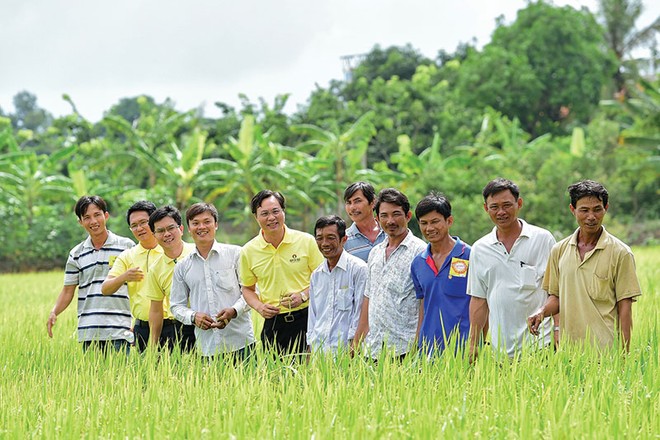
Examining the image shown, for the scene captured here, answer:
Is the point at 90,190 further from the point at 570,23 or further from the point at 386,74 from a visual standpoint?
the point at 570,23

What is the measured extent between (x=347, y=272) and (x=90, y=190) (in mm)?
16313

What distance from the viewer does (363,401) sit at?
9.97 ft

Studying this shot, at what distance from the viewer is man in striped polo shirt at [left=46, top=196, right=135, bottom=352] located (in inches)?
192

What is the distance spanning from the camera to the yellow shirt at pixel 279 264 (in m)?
4.39

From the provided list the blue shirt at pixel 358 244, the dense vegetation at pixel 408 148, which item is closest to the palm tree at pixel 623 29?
the dense vegetation at pixel 408 148

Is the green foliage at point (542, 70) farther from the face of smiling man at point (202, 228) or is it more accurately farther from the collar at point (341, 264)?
the collar at point (341, 264)

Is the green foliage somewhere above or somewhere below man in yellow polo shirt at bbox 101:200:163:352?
above

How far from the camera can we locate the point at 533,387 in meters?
3.23

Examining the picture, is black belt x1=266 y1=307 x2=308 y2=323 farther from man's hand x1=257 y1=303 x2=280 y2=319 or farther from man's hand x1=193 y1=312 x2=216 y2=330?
man's hand x1=193 y1=312 x2=216 y2=330

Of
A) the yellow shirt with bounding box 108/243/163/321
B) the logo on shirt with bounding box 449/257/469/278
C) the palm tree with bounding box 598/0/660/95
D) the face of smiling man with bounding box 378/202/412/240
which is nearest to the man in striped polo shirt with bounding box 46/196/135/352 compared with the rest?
the yellow shirt with bounding box 108/243/163/321

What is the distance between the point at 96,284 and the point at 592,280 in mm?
2915

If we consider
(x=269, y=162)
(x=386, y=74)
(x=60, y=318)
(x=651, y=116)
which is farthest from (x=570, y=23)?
(x=60, y=318)

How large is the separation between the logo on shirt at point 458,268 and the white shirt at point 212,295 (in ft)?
3.84

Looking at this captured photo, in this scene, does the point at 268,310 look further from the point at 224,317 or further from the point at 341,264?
the point at 341,264
